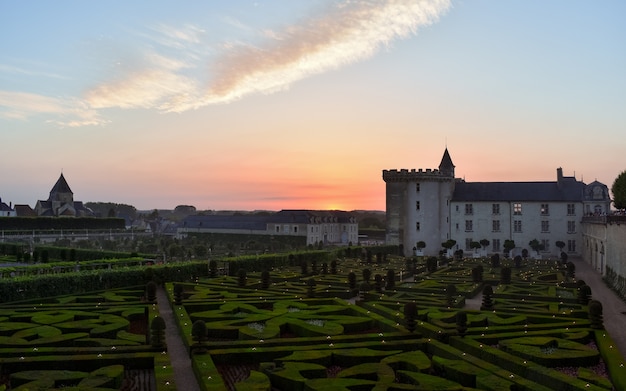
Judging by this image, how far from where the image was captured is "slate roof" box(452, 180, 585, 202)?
65.4 m

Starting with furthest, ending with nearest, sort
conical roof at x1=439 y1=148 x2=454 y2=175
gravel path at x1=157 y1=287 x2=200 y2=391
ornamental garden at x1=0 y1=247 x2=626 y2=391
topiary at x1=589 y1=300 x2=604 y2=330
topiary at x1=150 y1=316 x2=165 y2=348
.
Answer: conical roof at x1=439 y1=148 x2=454 y2=175 < topiary at x1=589 y1=300 x2=604 y2=330 < topiary at x1=150 y1=316 x2=165 y2=348 < gravel path at x1=157 y1=287 x2=200 y2=391 < ornamental garden at x1=0 y1=247 x2=626 y2=391

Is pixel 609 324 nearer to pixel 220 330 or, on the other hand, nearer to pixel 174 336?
pixel 220 330

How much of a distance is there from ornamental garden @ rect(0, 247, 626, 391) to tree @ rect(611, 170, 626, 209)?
20.3m

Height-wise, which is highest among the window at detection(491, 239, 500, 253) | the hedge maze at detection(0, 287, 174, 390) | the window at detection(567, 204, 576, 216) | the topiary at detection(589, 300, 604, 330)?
the window at detection(567, 204, 576, 216)

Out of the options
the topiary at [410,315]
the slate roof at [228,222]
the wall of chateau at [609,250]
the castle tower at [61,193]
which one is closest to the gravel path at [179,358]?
the topiary at [410,315]

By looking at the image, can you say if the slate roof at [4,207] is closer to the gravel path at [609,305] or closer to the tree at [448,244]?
the tree at [448,244]

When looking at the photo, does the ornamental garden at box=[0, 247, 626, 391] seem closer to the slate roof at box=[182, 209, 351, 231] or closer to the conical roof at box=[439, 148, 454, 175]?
the conical roof at box=[439, 148, 454, 175]

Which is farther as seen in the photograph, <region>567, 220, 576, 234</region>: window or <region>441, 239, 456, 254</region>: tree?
<region>567, 220, 576, 234</region>: window

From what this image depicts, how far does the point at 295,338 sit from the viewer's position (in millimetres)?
18141

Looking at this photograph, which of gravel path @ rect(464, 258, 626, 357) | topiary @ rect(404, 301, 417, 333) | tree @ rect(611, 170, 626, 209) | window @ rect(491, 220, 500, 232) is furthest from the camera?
window @ rect(491, 220, 500, 232)

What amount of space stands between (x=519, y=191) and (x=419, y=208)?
12.7 metres

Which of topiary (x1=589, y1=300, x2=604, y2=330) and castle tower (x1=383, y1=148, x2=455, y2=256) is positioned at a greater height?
castle tower (x1=383, y1=148, x2=455, y2=256)

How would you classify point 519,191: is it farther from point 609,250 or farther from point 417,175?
point 609,250

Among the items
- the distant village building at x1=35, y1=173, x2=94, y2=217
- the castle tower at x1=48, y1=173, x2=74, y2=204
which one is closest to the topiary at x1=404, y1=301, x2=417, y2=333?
the distant village building at x1=35, y1=173, x2=94, y2=217
